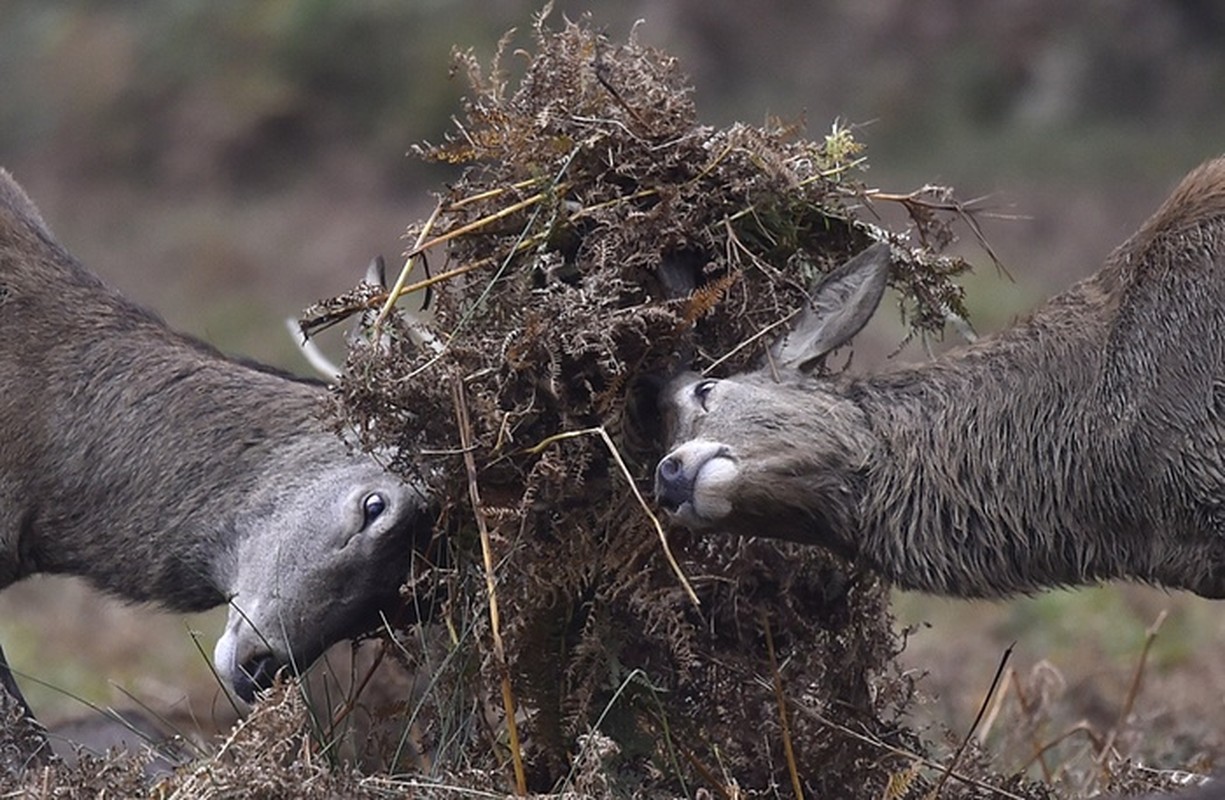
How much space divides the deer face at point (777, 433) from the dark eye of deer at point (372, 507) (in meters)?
0.95

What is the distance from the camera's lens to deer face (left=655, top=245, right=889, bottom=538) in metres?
5.22

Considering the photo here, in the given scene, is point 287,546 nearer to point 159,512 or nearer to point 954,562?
point 159,512

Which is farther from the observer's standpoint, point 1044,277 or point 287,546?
point 1044,277

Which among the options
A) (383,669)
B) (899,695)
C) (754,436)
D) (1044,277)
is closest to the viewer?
(754,436)

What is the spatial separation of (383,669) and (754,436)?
2164 millimetres

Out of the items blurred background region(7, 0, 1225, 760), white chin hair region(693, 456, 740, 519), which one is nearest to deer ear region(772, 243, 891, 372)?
white chin hair region(693, 456, 740, 519)

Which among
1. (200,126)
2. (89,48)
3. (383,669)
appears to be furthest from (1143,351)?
(89,48)

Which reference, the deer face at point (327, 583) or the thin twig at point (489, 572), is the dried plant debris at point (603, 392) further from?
the deer face at point (327, 583)

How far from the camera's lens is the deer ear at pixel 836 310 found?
532 centimetres

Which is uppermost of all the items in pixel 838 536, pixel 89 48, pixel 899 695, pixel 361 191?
pixel 89 48

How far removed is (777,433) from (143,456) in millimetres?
2234

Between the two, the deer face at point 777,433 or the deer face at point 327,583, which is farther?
the deer face at point 327,583

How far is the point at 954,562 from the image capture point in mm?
5438

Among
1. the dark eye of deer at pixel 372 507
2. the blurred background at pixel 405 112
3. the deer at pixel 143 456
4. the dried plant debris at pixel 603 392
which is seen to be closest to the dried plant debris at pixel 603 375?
the dried plant debris at pixel 603 392
